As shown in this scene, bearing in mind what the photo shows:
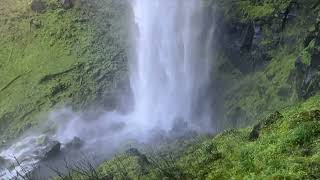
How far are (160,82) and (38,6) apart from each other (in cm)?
2532

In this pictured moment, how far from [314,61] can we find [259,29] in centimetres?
1742

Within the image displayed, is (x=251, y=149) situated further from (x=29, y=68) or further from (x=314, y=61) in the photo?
(x=29, y=68)

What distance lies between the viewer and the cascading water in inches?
2586

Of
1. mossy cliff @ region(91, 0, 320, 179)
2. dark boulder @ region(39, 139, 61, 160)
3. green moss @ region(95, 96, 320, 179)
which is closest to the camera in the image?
green moss @ region(95, 96, 320, 179)

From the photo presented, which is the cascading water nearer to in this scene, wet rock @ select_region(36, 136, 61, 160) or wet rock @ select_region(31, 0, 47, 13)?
wet rock @ select_region(36, 136, 61, 160)

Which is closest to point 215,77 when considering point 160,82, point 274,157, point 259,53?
point 259,53

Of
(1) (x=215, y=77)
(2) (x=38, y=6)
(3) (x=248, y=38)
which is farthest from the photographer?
(2) (x=38, y=6)

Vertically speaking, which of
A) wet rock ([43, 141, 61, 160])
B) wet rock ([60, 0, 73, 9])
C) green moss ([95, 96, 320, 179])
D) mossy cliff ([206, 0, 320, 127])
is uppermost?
wet rock ([60, 0, 73, 9])

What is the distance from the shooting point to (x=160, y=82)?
72875mm

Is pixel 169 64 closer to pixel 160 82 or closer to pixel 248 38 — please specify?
pixel 160 82

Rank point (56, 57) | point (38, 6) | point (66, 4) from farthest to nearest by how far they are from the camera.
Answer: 1. point (38, 6)
2. point (66, 4)
3. point (56, 57)

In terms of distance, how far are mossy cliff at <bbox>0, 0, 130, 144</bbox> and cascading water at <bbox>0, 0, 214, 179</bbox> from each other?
106 inches

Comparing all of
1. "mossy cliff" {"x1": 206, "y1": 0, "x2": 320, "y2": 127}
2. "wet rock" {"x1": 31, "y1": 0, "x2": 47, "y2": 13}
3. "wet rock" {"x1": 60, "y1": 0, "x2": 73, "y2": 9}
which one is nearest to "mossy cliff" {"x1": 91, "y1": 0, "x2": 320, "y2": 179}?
"mossy cliff" {"x1": 206, "y1": 0, "x2": 320, "y2": 127}

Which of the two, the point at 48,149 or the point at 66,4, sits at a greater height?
the point at 66,4
